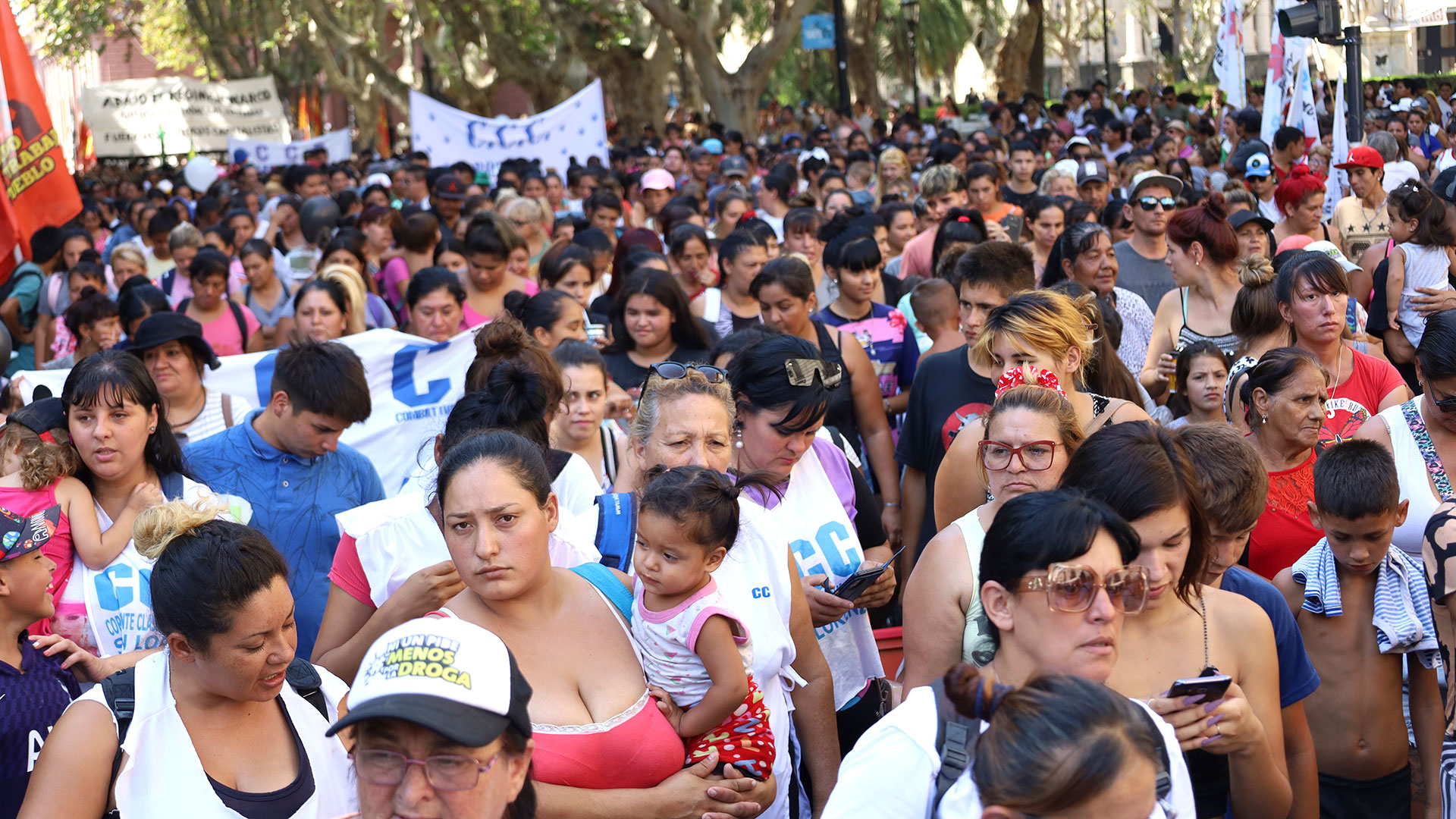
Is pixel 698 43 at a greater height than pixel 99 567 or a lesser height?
greater

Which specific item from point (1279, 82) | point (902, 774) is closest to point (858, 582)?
point (902, 774)

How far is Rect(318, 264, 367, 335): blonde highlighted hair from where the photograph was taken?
7.21 meters

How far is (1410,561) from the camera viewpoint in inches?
154

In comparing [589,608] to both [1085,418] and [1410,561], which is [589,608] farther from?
[1410,561]

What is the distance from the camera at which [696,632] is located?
3.11 metres

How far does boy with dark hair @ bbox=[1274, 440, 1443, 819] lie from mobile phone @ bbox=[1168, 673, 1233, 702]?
1230 mm

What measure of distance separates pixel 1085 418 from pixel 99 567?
9.82ft

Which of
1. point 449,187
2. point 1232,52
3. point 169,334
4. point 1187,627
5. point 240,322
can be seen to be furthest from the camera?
point 1232,52

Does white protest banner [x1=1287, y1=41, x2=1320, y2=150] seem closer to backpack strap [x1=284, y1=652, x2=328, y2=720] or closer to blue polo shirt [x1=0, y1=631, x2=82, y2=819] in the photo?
backpack strap [x1=284, y1=652, x2=328, y2=720]

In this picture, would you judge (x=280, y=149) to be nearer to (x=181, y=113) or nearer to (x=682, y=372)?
(x=181, y=113)

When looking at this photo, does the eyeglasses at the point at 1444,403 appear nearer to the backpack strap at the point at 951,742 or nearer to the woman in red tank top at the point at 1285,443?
the woman in red tank top at the point at 1285,443

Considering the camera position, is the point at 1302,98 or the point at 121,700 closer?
the point at 121,700

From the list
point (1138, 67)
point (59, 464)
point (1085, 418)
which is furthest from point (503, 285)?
point (1138, 67)

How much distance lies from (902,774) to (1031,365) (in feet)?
7.68
